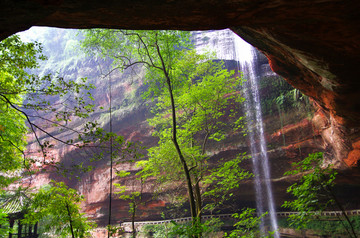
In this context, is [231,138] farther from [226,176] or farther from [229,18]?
[229,18]

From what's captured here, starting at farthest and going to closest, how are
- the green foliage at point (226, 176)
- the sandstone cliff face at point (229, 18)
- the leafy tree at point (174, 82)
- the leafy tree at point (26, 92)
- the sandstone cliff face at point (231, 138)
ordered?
the sandstone cliff face at point (231, 138) → the green foliage at point (226, 176) → the leafy tree at point (174, 82) → the leafy tree at point (26, 92) → the sandstone cliff face at point (229, 18)

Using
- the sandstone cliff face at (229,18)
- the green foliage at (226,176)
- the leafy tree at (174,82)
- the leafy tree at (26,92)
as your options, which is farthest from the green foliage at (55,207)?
the sandstone cliff face at (229,18)

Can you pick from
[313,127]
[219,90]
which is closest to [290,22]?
[219,90]

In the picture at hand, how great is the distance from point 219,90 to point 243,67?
11.5 meters

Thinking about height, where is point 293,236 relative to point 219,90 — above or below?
below

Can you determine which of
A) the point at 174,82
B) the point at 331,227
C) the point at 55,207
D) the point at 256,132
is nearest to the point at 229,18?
the point at 174,82

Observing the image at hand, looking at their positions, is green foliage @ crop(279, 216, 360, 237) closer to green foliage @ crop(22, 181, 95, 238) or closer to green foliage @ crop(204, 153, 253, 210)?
green foliage @ crop(204, 153, 253, 210)

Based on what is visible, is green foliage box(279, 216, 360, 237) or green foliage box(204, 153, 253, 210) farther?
green foliage box(279, 216, 360, 237)

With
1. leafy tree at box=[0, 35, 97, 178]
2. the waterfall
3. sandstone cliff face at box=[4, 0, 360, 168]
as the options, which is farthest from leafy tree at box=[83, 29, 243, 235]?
the waterfall

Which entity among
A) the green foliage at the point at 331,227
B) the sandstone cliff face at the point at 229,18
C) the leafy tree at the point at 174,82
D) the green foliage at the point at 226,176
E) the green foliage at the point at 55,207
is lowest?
the green foliage at the point at 331,227

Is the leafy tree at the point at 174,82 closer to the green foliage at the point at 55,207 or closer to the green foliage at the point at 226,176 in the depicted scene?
the green foliage at the point at 226,176

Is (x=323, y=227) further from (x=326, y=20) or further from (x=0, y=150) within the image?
(x=0, y=150)

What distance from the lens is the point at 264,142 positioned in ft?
60.6

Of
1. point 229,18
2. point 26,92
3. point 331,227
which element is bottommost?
point 331,227
